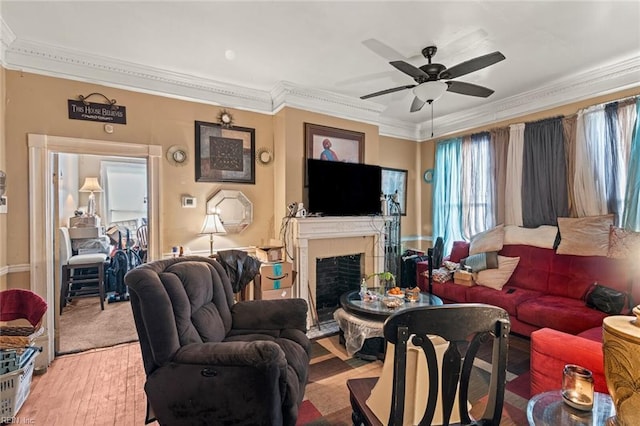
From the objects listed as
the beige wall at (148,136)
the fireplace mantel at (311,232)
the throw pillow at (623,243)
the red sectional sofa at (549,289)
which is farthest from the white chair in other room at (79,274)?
the throw pillow at (623,243)

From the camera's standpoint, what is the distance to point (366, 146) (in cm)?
431

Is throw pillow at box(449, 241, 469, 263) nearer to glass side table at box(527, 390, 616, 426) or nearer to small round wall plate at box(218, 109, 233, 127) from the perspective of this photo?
glass side table at box(527, 390, 616, 426)

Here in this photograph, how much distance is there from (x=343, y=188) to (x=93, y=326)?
335 cm

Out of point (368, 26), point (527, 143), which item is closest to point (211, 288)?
point (368, 26)

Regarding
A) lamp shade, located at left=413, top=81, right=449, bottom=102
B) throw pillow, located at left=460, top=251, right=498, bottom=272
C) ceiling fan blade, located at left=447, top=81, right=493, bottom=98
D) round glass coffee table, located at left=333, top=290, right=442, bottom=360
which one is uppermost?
ceiling fan blade, located at left=447, top=81, right=493, bottom=98

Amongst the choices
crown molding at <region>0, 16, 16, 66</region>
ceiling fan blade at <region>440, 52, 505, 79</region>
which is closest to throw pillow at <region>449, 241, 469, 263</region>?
ceiling fan blade at <region>440, 52, 505, 79</region>

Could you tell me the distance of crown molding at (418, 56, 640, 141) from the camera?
3080 mm

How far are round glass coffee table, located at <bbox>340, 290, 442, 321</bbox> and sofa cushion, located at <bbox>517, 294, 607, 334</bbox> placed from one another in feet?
2.89

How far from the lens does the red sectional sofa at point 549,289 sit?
271 cm

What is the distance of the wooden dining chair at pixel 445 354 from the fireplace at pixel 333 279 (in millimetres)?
2821

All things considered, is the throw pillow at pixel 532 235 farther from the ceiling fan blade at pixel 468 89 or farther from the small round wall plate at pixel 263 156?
the small round wall plate at pixel 263 156

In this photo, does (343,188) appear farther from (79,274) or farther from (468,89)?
(79,274)

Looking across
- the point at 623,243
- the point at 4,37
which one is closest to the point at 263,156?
the point at 4,37

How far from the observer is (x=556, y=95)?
361cm
